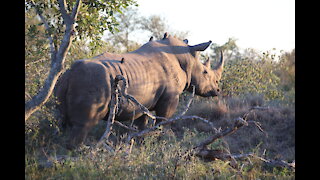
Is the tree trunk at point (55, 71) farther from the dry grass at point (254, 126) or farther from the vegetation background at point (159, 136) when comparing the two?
the dry grass at point (254, 126)

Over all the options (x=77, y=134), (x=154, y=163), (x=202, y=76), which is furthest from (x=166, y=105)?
(x=154, y=163)

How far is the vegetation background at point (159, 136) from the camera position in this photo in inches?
147

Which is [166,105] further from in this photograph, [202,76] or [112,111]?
[112,111]

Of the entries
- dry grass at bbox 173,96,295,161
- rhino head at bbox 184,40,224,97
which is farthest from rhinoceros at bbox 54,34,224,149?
dry grass at bbox 173,96,295,161

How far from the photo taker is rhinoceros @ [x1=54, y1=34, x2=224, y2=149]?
14.7ft

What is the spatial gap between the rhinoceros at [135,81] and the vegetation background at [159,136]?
316mm

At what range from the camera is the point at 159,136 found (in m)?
6.18

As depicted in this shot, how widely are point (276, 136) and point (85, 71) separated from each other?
12.0ft
